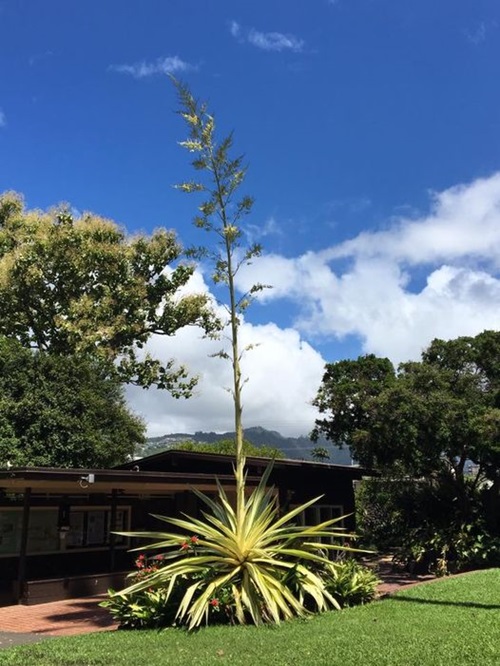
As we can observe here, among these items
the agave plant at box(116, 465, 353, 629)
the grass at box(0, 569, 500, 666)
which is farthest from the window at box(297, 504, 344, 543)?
the grass at box(0, 569, 500, 666)

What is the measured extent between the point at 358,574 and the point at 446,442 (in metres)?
6.49

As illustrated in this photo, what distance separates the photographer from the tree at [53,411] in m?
19.0

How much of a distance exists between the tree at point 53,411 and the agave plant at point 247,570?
1140 cm

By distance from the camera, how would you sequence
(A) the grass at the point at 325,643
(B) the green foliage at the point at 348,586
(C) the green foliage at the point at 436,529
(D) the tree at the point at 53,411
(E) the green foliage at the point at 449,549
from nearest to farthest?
(A) the grass at the point at 325,643, (B) the green foliage at the point at 348,586, (E) the green foliage at the point at 449,549, (C) the green foliage at the point at 436,529, (D) the tree at the point at 53,411

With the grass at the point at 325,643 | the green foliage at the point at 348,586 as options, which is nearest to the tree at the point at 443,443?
the green foliage at the point at 348,586

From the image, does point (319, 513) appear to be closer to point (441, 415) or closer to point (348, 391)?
point (348, 391)

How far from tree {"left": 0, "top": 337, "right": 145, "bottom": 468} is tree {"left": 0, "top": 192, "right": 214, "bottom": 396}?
1039 mm

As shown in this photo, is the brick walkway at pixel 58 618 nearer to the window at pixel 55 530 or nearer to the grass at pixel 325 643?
the grass at pixel 325 643

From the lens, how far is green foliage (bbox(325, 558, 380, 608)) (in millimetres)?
9391

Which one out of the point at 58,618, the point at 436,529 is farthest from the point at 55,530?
the point at 436,529

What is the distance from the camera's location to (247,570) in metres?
8.52

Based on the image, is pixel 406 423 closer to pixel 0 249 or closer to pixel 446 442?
pixel 446 442

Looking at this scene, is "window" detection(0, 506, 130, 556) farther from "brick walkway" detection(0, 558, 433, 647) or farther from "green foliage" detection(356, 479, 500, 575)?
"green foliage" detection(356, 479, 500, 575)

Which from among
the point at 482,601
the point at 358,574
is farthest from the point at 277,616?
the point at 482,601
